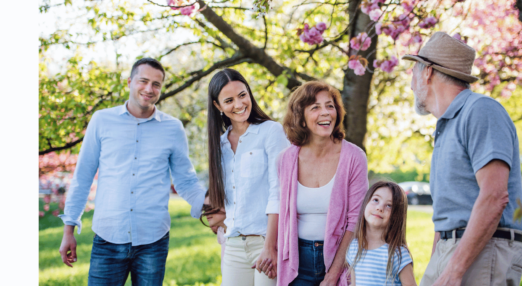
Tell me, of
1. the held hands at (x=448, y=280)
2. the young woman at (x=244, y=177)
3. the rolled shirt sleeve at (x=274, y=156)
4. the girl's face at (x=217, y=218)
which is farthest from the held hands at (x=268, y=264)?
the held hands at (x=448, y=280)

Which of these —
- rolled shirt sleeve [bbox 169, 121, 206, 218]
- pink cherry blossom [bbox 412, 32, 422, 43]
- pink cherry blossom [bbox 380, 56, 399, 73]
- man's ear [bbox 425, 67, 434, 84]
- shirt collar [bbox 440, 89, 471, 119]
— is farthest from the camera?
pink cherry blossom [bbox 380, 56, 399, 73]

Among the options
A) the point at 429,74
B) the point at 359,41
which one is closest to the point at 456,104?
the point at 429,74

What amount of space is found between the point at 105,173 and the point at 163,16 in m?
3.03

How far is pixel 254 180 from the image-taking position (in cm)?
262

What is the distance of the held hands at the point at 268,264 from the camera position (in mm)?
2414

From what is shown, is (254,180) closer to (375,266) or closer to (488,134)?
(375,266)

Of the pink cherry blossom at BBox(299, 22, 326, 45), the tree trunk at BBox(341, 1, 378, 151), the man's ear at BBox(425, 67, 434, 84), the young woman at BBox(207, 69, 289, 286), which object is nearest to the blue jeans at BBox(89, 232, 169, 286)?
the young woman at BBox(207, 69, 289, 286)

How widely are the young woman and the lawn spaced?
388 cm

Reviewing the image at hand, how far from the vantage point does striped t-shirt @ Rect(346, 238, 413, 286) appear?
88.0 inches

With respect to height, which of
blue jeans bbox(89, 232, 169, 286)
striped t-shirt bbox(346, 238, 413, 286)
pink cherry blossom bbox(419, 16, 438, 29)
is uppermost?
pink cherry blossom bbox(419, 16, 438, 29)

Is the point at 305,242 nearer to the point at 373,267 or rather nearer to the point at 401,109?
the point at 373,267

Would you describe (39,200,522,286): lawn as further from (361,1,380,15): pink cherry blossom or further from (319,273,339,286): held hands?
(319,273,339,286): held hands

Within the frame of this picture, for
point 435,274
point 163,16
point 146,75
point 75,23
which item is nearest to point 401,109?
point 163,16

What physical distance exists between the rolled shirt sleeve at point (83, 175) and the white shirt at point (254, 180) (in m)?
0.98
